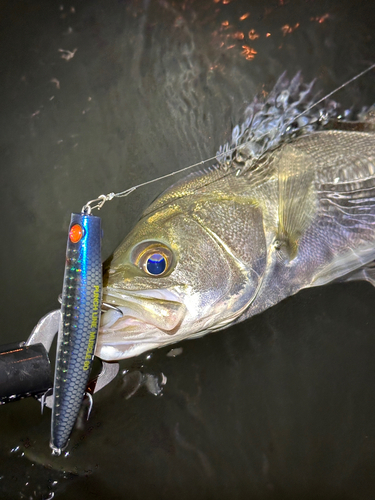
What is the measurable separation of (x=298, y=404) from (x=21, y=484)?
0.92m

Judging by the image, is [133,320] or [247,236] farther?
[247,236]

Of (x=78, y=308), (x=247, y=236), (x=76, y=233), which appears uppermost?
(x=76, y=233)

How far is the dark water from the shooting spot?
1.38m

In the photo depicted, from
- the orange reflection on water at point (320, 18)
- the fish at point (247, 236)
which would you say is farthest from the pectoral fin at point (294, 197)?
the orange reflection on water at point (320, 18)

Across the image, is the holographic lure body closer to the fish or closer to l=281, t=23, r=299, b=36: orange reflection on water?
the fish

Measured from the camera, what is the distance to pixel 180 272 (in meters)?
0.97

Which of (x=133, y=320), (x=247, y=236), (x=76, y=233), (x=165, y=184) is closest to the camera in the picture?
(x=76, y=233)

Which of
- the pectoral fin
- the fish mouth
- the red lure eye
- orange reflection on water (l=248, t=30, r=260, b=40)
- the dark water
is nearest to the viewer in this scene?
the red lure eye

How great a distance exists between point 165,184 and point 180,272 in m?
0.48

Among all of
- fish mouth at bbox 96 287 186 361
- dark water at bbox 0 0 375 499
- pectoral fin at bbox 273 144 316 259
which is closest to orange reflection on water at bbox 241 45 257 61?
dark water at bbox 0 0 375 499

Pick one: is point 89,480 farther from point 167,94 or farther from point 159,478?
point 167,94

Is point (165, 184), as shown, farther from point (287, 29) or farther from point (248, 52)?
point (287, 29)

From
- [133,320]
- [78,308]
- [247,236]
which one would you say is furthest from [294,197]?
[78,308]

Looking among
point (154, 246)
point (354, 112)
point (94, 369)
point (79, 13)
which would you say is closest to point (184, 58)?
point (79, 13)
